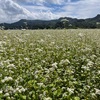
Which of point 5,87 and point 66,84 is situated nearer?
point 5,87

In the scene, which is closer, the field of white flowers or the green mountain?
the field of white flowers

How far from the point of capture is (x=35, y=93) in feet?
24.4

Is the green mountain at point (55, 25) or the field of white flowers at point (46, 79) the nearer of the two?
the field of white flowers at point (46, 79)

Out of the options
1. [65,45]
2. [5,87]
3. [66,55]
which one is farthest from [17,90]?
[65,45]

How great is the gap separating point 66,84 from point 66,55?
3.67 m

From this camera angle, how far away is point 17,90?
6891 mm

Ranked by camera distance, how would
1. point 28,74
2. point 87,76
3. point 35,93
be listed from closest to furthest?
point 35,93
point 28,74
point 87,76

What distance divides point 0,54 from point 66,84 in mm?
3088

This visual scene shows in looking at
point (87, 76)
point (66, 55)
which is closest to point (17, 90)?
point (87, 76)

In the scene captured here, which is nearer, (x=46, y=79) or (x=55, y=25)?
(x=46, y=79)

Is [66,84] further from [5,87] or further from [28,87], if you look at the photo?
[5,87]

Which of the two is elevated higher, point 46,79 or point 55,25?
point 46,79

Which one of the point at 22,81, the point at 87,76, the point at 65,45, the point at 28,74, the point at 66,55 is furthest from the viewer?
the point at 65,45

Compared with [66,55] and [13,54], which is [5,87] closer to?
[13,54]
